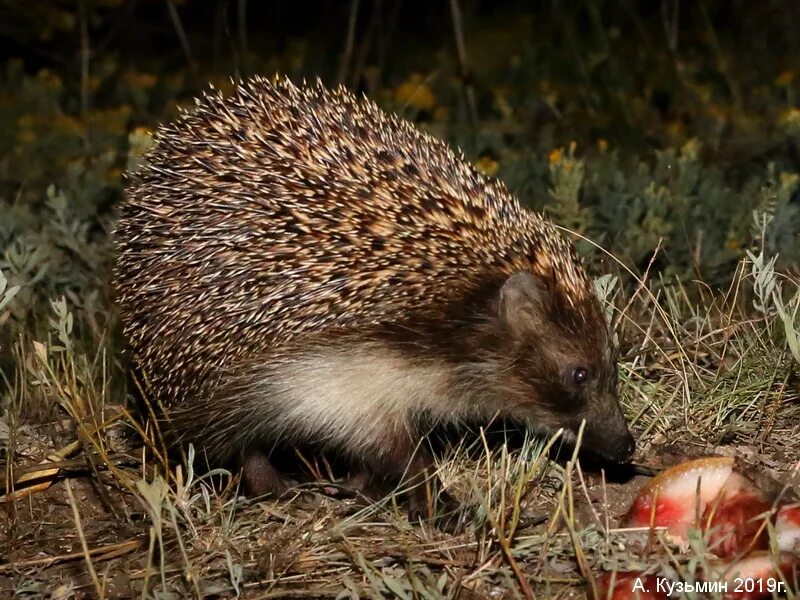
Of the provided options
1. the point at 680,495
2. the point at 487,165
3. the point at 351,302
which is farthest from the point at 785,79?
the point at 680,495

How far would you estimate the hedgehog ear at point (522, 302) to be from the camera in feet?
15.1

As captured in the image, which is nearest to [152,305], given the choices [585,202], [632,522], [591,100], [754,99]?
[632,522]

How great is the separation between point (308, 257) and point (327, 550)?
3.49 ft

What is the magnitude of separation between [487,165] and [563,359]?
312 centimetres

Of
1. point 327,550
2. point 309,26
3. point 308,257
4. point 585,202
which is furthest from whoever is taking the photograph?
point 309,26

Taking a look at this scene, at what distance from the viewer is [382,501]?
4.47m

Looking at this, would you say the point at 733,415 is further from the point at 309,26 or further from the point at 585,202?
the point at 309,26

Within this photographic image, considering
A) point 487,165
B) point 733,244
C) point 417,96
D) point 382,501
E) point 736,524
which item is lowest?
point 382,501

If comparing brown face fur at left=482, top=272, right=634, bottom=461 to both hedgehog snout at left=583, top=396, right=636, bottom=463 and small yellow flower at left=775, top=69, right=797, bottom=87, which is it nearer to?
hedgehog snout at left=583, top=396, right=636, bottom=463

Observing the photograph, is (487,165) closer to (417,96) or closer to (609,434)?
(417,96)

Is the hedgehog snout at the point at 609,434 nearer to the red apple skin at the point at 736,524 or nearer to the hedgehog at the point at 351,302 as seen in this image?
the hedgehog at the point at 351,302

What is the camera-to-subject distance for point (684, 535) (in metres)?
3.99

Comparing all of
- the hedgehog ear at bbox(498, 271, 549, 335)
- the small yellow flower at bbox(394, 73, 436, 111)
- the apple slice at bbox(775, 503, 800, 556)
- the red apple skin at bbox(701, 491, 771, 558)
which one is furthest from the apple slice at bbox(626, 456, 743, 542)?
the small yellow flower at bbox(394, 73, 436, 111)

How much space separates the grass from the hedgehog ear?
1.45ft
